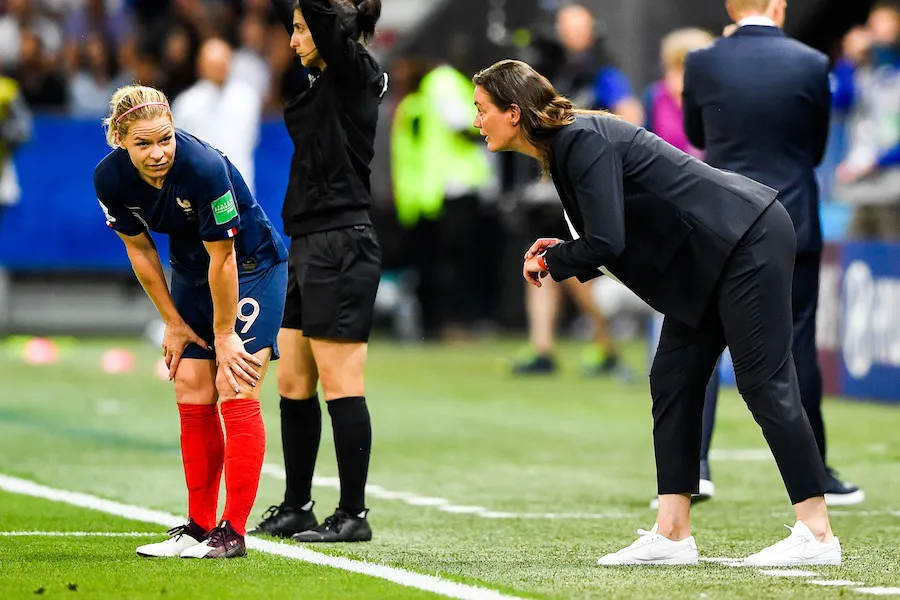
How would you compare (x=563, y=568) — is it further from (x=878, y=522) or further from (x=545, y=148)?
(x=878, y=522)

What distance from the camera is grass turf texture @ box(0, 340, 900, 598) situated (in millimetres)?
5965

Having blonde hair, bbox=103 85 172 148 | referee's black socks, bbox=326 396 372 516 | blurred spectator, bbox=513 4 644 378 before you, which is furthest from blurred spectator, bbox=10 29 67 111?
blonde hair, bbox=103 85 172 148

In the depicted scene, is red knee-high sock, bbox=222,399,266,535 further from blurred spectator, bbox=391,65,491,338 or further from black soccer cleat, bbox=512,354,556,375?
blurred spectator, bbox=391,65,491,338

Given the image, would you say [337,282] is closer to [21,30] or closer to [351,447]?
[351,447]

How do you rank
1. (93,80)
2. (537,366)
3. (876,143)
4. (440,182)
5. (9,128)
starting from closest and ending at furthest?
(876,143) < (537,366) < (9,128) < (440,182) < (93,80)

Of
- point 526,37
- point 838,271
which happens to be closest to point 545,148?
point 838,271

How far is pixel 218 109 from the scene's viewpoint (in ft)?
47.6

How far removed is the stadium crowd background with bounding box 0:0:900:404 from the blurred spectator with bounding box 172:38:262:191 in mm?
13

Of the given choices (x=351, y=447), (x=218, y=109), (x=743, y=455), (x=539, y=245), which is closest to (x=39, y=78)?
(x=218, y=109)

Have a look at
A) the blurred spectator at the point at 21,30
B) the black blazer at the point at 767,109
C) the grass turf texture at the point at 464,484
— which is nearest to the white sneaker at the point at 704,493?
the grass turf texture at the point at 464,484

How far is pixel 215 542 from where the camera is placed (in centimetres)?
638

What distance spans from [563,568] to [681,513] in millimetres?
480

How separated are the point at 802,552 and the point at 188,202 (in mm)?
2454

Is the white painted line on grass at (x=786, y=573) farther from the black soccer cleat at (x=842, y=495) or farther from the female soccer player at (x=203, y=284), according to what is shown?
the black soccer cleat at (x=842, y=495)
